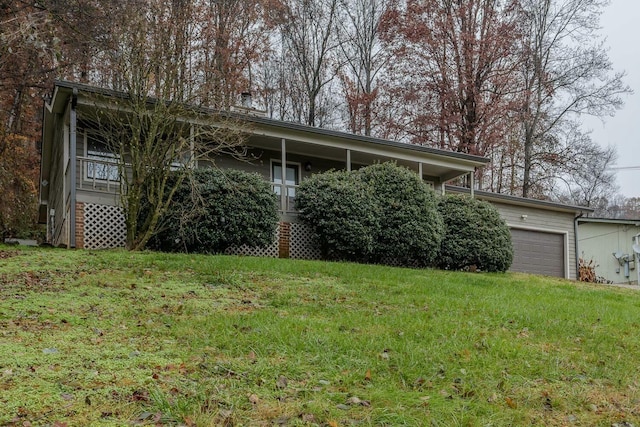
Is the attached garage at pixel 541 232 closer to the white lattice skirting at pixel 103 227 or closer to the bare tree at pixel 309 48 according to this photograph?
the bare tree at pixel 309 48

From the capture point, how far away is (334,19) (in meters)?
24.6

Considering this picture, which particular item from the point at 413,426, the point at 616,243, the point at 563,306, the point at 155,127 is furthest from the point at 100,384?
the point at 616,243

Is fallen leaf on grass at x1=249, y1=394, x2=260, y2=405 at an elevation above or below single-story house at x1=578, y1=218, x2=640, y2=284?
below

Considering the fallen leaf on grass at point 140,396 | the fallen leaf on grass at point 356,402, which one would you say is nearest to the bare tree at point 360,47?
the fallen leaf on grass at point 356,402

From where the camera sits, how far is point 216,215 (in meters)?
10.7

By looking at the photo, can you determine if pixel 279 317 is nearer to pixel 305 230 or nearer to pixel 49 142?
pixel 305 230

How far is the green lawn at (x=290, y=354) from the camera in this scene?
3.46 meters

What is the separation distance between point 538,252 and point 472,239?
6.20 meters

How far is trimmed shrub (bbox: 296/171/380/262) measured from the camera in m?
11.9

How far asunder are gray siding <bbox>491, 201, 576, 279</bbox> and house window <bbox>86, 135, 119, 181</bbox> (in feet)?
39.0

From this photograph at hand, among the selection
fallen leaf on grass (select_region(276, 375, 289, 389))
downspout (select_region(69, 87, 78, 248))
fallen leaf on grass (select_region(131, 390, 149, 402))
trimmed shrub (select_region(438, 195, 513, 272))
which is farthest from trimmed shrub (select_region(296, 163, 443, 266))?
fallen leaf on grass (select_region(131, 390, 149, 402))

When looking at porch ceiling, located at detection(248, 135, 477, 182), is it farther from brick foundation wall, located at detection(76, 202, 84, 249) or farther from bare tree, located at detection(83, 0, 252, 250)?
brick foundation wall, located at detection(76, 202, 84, 249)

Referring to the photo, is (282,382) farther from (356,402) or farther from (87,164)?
(87,164)

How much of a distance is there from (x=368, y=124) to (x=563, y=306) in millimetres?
17060
